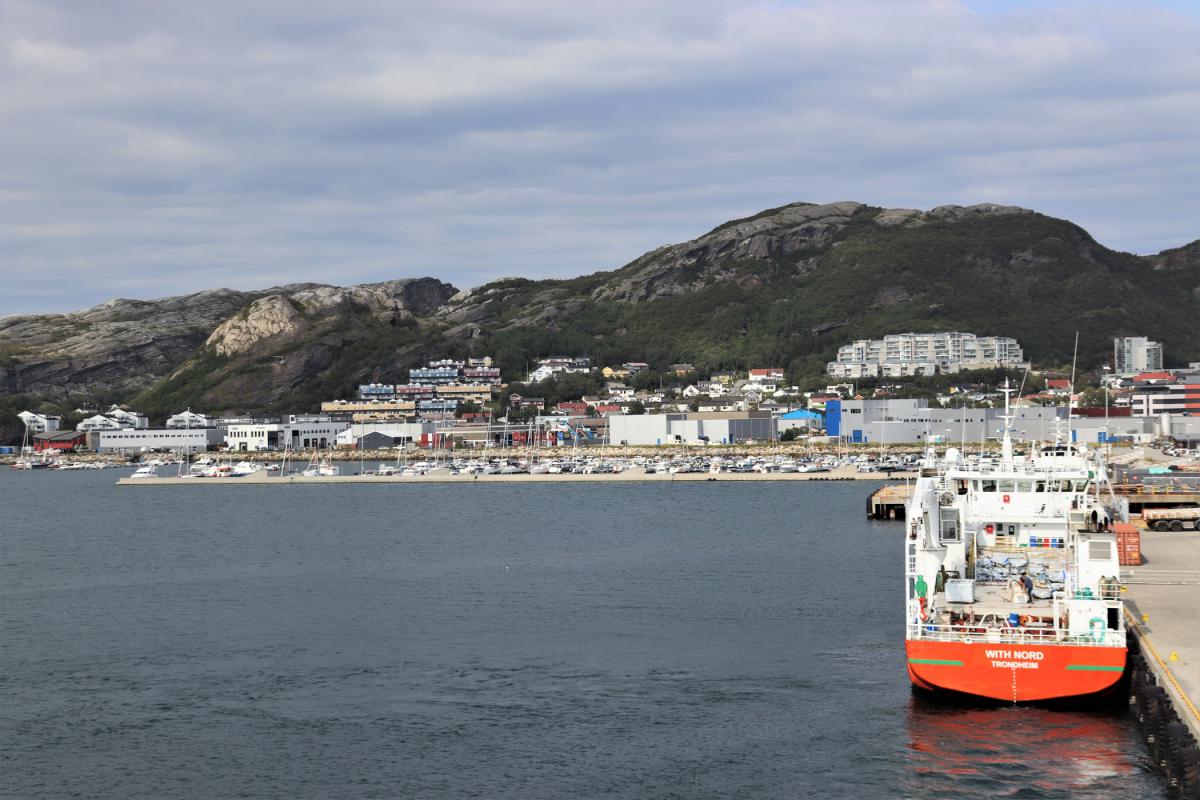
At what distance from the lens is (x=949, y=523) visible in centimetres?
4588

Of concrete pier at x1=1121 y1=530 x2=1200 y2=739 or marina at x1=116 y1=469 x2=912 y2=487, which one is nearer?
concrete pier at x1=1121 y1=530 x2=1200 y2=739

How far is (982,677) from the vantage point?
113ft

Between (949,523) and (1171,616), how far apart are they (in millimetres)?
7804

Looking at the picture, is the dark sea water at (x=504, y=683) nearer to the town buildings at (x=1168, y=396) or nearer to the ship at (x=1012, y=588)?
the ship at (x=1012, y=588)

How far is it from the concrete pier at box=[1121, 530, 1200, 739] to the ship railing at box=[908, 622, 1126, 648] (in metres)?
1.42

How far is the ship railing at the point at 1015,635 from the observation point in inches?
1342

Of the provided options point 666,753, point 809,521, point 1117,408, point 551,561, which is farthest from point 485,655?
point 1117,408

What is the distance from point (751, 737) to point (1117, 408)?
Result: 177 meters

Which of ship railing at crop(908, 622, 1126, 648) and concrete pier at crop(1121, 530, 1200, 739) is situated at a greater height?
ship railing at crop(908, 622, 1126, 648)

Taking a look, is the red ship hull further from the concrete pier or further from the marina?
the marina

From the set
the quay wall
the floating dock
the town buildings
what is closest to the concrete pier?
the quay wall

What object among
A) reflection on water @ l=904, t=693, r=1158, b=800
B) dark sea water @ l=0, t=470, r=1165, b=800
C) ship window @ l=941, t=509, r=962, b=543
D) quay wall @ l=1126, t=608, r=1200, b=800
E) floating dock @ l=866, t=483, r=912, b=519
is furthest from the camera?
floating dock @ l=866, t=483, r=912, b=519

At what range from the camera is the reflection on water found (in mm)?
30062

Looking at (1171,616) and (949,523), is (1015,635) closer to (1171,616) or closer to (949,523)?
(1171,616)
